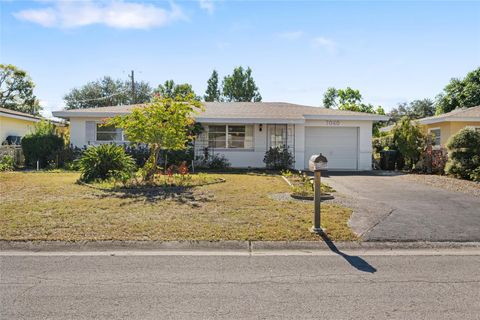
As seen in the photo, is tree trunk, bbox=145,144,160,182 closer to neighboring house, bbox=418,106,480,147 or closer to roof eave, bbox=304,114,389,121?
roof eave, bbox=304,114,389,121

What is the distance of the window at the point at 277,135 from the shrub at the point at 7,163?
1210cm

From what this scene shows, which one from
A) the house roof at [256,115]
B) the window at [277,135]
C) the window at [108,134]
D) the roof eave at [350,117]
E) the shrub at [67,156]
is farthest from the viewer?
the window at [108,134]

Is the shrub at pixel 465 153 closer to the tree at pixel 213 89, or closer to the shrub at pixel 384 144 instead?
the shrub at pixel 384 144

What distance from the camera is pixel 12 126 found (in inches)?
1007

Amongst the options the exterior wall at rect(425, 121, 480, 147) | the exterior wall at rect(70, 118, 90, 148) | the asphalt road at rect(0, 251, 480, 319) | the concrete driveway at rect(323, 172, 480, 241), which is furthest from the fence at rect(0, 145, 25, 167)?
the exterior wall at rect(425, 121, 480, 147)

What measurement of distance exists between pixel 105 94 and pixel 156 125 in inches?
1716

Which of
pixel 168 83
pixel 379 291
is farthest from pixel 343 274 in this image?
pixel 168 83

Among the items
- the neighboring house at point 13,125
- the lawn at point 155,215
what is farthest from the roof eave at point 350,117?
the neighboring house at point 13,125

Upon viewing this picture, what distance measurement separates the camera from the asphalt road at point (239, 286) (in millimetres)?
4012

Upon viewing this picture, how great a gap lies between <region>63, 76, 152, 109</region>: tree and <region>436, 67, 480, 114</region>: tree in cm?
3315

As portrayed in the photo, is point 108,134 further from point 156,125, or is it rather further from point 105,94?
point 105,94

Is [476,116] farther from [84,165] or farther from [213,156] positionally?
[84,165]

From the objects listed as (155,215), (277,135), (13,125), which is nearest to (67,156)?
(13,125)

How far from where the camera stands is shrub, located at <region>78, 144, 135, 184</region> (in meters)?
13.3
